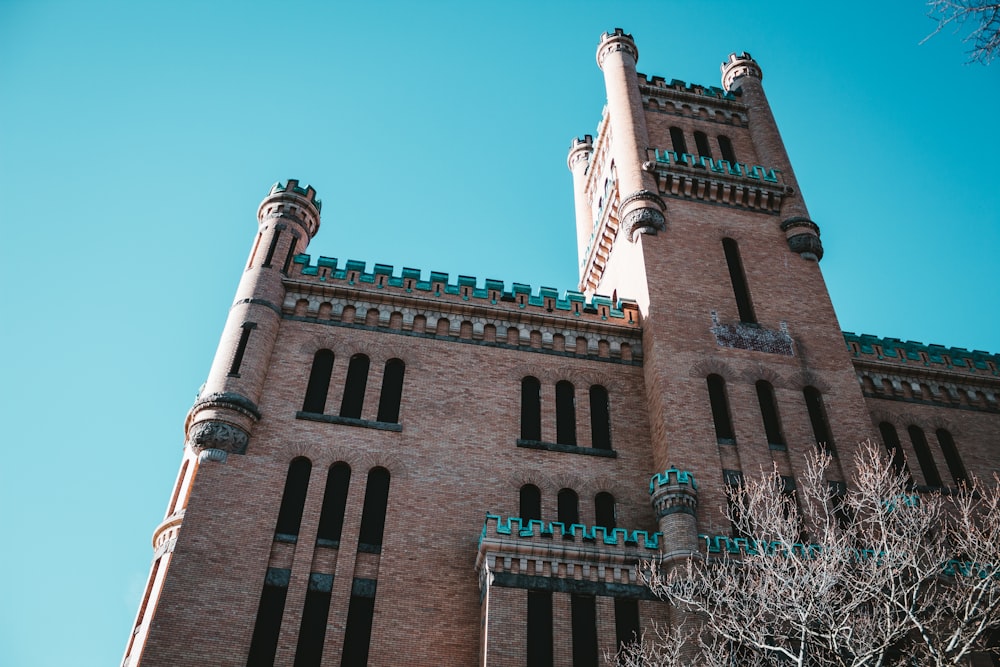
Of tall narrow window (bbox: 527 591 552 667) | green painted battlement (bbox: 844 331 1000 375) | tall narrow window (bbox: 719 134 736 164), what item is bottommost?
tall narrow window (bbox: 527 591 552 667)

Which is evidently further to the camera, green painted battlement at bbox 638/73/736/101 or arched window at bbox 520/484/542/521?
green painted battlement at bbox 638/73/736/101

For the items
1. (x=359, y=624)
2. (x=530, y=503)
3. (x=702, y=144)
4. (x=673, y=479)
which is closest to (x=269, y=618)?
(x=359, y=624)

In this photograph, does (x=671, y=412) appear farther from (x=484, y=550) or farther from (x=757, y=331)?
(x=484, y=550)

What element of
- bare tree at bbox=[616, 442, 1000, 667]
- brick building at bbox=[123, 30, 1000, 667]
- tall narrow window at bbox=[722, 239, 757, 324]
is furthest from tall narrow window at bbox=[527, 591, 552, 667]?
tall narrow window at bbox=[722, 239, 757, 324]

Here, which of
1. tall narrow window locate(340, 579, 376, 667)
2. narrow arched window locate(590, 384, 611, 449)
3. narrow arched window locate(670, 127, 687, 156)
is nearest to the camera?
tall narrow window locate(340, 579, 376, 667)

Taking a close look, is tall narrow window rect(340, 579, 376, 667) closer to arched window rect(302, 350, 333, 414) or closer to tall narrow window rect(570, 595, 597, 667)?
tall narrow window rect(570, 595, 597, 667)

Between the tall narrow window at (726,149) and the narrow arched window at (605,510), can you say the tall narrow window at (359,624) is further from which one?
the tall narrow window at (726,149)

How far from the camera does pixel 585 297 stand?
91.3 ft

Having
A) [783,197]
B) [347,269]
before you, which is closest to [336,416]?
[347,269]

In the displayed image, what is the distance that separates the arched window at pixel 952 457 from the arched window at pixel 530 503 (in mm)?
13598

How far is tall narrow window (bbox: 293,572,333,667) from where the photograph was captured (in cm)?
1891

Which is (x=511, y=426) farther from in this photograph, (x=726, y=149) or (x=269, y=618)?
(x=726, y=149)

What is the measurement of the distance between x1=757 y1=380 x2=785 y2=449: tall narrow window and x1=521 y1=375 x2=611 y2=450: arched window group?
454cm

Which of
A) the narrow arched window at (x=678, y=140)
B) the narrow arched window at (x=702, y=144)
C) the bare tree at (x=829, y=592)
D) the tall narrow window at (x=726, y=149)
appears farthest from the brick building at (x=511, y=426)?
the narrow arched window at (x=678, y=140)
